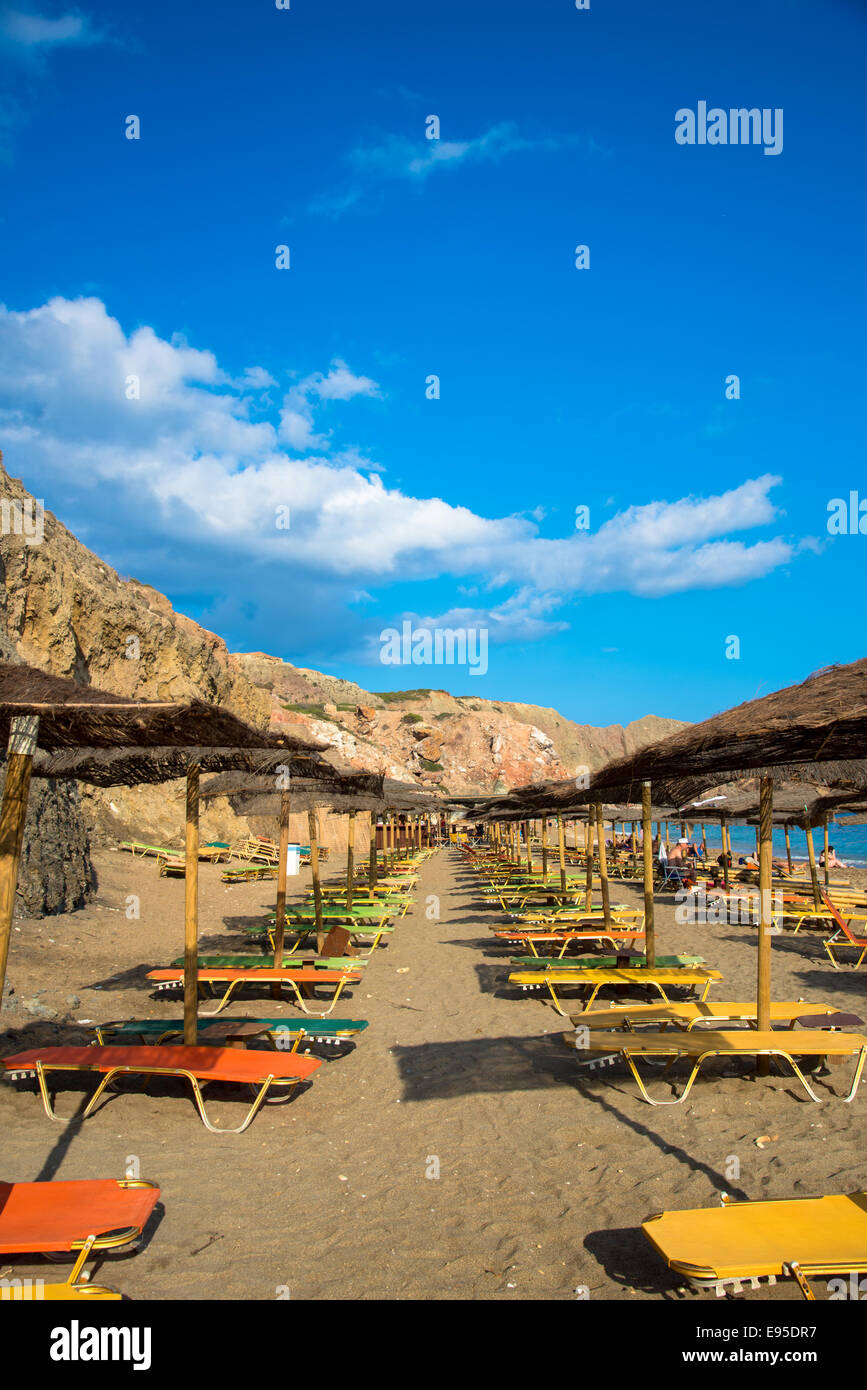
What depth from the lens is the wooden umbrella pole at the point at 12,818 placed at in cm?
340

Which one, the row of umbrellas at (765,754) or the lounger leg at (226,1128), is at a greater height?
the row of umbrellas at (765,754)

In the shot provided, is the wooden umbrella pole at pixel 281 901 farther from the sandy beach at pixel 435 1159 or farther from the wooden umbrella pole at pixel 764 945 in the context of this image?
the wooden umbrella pole at pixel 764 945

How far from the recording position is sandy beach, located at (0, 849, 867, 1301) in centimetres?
343

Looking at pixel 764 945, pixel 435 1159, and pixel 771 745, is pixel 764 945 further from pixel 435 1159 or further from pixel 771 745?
pixel 435 1159

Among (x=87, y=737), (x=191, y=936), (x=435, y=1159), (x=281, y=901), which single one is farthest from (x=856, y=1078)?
(x=87, y=737)

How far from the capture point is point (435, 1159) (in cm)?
473

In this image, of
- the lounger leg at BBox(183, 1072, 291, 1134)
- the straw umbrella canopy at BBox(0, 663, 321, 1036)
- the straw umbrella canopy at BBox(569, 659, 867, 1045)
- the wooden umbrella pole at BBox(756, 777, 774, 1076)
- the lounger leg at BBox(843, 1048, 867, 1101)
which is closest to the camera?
the straw umbrella canopy at BBox(0, 663, 321, 1036)

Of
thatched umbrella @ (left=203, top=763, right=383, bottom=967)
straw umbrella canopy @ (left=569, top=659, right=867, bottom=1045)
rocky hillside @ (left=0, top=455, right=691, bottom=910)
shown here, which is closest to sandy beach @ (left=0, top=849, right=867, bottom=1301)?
straw umbrella canopy @ (left=569, top=659, right=867, bottom=1045)

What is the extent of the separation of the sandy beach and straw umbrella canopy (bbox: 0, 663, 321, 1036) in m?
1.47

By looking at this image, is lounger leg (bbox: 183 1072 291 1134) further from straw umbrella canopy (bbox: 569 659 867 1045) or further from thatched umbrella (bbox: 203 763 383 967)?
straw umbrella canopy (bbox: 569 659 867 1045)

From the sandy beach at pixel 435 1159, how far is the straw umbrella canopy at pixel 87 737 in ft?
4.82

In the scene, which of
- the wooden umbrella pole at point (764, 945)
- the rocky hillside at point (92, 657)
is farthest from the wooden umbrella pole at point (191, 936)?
the rocky hillside at point (92, 657)
